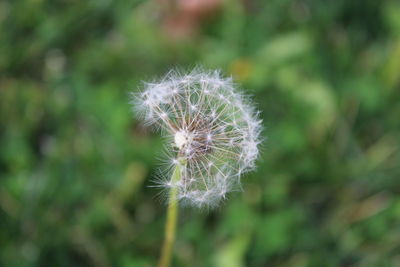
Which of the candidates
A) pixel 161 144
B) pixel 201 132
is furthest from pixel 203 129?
pixel 161 144

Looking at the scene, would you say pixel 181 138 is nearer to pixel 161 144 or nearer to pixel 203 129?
pixel 203 129

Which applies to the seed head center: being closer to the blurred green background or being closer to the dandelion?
the dandelion

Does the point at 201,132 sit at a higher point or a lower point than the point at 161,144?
lower

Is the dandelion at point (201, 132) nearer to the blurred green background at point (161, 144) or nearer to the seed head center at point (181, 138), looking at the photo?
the seed head center at point (181, 138)

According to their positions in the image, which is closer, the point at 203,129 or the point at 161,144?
the point at 203,129

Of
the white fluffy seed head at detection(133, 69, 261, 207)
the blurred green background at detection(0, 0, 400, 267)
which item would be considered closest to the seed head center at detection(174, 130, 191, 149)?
the white fluffy seed head at detection(133, 69, 261, 207)

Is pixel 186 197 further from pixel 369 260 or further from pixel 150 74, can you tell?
pixel 150 74

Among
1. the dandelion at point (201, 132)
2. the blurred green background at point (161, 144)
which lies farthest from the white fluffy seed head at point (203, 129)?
the blurred green background at point (161, 144)

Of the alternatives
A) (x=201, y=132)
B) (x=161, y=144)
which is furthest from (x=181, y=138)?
(x=161, y=144)
